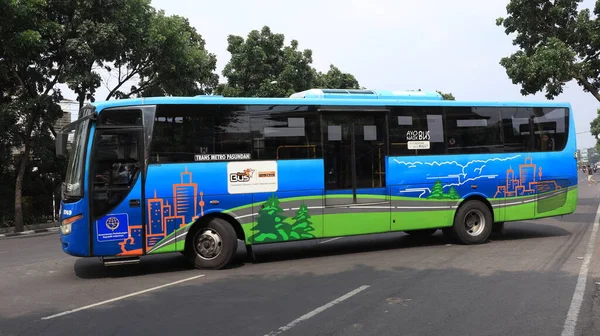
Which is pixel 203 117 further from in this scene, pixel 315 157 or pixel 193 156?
pixel 315 157

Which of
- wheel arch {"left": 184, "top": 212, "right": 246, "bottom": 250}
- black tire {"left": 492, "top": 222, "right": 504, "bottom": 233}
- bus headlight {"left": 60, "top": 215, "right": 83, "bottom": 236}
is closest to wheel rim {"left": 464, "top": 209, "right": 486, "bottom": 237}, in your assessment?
black tire {"left": 492, "top": 222, "right": 504, "bottom": 233}

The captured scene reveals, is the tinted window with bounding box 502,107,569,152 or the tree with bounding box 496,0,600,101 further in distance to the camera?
the tree with bounding box 496,0,600,101

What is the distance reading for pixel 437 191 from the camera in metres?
9.84

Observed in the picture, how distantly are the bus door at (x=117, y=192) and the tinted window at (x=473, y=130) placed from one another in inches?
244

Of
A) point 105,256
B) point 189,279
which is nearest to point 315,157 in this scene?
point 189,279

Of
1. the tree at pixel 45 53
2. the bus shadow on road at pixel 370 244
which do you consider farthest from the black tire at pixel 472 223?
Answer: the tree at pixel 45 53

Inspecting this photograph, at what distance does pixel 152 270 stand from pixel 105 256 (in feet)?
3.44

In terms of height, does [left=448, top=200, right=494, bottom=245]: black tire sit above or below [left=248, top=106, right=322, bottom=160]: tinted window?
below

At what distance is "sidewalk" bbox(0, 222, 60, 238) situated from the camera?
55.3 feet

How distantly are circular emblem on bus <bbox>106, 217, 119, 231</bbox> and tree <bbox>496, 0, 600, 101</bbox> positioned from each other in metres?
14.8

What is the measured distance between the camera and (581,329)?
4852 mm

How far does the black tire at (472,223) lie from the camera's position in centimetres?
1012

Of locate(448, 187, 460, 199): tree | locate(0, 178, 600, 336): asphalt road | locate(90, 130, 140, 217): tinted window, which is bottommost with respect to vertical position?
locate(0, 178, 600, 336): asphalt road

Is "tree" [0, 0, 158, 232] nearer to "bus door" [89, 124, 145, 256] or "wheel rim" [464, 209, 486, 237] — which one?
"bus door" [89, 124, 145, 256]
